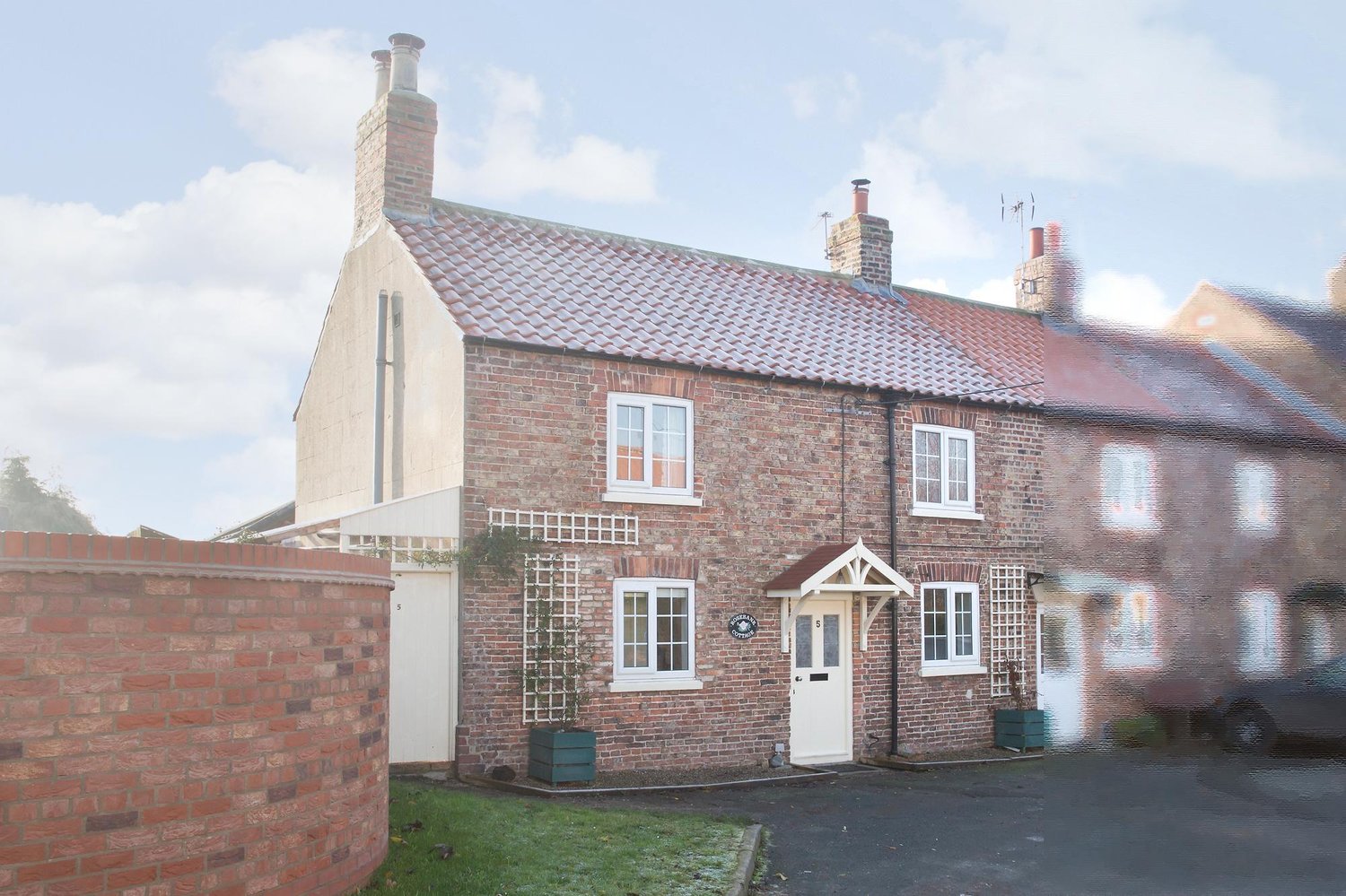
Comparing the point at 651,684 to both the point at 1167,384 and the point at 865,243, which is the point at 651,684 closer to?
the point at 865,243

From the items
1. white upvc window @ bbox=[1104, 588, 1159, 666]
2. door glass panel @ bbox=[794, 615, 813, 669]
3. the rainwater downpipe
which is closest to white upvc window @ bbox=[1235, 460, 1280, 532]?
white upvc window @ bbox=[1104, 588, 1159, 666]

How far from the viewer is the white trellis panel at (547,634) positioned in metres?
14.7

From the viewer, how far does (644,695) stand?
51.0 ft

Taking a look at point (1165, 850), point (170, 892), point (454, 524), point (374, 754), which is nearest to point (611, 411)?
point (454, 524)

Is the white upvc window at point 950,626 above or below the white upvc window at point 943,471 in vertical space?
below

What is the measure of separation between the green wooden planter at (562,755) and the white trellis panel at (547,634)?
393 mm

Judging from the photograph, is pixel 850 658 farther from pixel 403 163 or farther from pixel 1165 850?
pixel 1165 850

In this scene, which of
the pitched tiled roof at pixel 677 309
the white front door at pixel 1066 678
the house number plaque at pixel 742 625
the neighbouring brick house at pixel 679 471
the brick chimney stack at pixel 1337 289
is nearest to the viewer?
the brick chimney stack at pixel 1337 289

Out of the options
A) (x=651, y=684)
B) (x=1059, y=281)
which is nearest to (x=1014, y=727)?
(x=651, y=684)

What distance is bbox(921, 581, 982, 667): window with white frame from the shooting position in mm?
18328

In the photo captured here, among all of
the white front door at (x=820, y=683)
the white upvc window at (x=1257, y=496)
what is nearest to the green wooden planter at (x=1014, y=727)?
the white front door at (x=820, y=683)

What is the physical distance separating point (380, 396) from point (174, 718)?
39.5 feet

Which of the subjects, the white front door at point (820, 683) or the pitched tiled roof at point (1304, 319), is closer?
the pitched tiled roof at point (1304, 319)

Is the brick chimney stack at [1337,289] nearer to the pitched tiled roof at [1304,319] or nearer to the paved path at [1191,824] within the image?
the pitched tiled roof at [1304,319]
